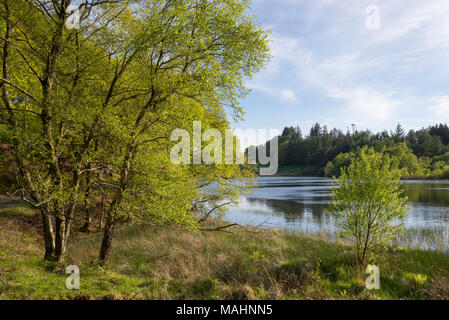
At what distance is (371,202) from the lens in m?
9.60

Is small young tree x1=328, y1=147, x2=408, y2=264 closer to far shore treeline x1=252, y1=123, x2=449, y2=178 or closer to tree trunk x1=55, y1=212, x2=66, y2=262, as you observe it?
tree trunk x1=55, y1=212, x2=66, y2=262

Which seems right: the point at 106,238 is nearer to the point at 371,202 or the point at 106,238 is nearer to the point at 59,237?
the point at 59,237

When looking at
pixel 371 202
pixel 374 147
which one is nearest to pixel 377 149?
pixel 374 147

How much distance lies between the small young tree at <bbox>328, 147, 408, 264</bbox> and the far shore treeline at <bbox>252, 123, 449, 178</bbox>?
222 feet

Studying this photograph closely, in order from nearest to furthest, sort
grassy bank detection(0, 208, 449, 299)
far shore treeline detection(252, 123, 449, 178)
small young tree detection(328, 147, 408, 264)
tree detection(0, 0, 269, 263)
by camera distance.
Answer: grassy bank detection(0, 208, 449, 299), tree detection(0, 0, 269, 263), small young tree detection(328, 147, 408, 264), far shore treeline detection(252, 123, 449, 178)

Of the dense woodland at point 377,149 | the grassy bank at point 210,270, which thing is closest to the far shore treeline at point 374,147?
the dense woodland at point 377,149

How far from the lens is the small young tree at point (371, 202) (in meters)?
9.50

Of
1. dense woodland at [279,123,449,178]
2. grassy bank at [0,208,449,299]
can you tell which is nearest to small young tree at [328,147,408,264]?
grassy bank at [0,208,449,299]

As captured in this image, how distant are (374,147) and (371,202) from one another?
336 feet

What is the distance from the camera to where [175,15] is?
337 inches

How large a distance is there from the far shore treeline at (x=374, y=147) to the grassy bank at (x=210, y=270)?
67.4 meters

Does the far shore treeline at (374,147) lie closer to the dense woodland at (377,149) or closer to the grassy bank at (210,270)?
the dense woodland at (377,149)

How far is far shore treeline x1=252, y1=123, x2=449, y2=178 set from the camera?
88062 millimetres

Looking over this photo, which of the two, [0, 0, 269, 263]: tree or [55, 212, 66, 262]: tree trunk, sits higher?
[0, 0, 269, 263]: tree
